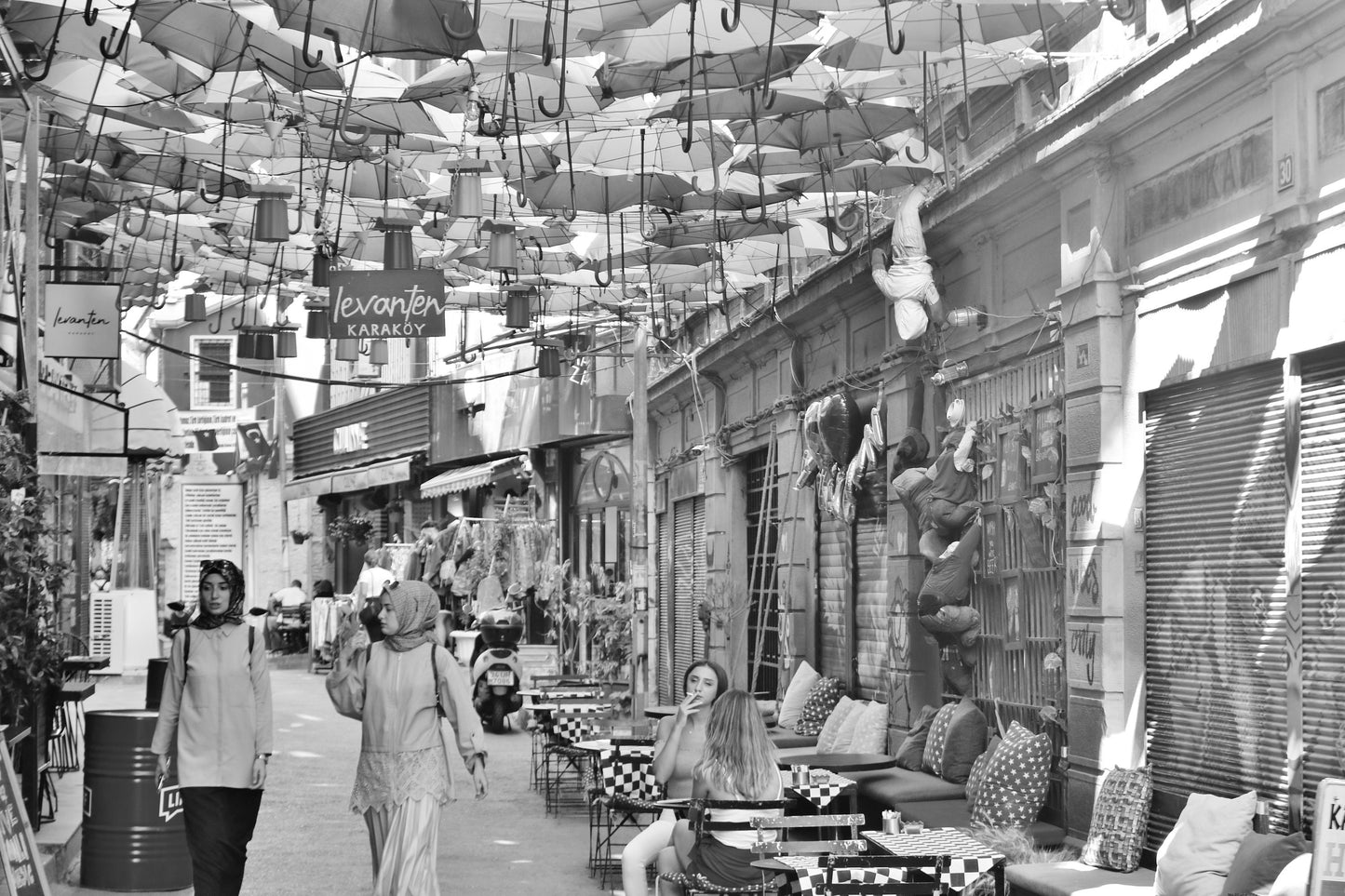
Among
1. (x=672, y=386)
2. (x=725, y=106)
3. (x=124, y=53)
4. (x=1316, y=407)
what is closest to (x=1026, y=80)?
(x=725, y=106)

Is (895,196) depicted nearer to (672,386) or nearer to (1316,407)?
(1316,407)

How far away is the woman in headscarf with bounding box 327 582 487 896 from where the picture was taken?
26.7ft

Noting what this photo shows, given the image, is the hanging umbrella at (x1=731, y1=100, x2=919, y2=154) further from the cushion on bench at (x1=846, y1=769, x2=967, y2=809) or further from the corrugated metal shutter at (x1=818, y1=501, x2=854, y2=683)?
the corrugated metal shutter at (x1=818, y1=501, x2=854, y2=683)

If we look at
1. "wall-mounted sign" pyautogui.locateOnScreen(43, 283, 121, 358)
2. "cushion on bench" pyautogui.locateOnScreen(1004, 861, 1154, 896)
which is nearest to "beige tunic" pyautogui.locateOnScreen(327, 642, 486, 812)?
"cushion on bench" pyautogui.locateOnScreen(1004, 861, 1154, 896)

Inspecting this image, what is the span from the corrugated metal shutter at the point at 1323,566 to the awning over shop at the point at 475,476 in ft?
75.4

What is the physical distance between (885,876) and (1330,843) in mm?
1825

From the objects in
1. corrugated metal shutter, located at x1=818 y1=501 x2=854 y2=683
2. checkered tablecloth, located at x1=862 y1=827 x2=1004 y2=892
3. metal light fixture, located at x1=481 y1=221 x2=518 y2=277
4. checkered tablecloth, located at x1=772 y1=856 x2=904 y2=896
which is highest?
metal light fixture, located at x1=481 y1=221 x2=518 y2=277

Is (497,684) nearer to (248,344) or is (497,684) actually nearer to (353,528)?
(248,344)

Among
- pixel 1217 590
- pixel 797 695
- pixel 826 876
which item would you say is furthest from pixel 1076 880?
pixel 797 695

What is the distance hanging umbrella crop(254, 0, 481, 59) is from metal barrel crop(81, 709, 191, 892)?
418 centimetres

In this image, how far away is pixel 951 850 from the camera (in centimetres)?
738

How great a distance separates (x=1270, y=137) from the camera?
25.3 ft

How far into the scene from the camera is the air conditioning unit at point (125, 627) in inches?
1137

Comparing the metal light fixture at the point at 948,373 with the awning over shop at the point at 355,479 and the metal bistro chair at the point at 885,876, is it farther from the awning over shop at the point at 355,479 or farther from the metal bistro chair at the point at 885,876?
the awning over shop at the point at 355,479
